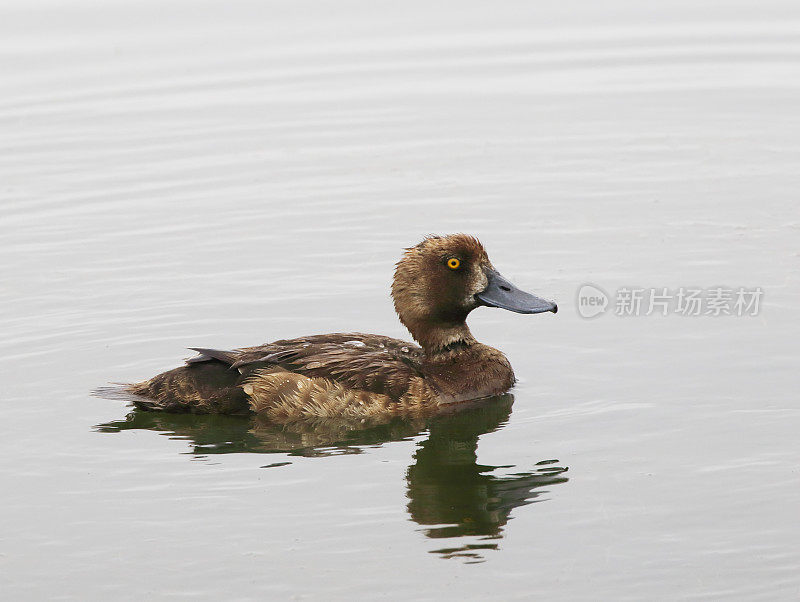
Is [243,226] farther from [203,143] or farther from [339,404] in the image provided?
[339,404]

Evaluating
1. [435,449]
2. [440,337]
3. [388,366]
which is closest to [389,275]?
[440,337]

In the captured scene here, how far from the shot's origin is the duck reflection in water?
26.6ft

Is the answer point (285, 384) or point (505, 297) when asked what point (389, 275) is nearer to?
point (505, 297)

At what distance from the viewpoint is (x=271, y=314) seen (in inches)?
474

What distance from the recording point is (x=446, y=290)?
10695 millimetres

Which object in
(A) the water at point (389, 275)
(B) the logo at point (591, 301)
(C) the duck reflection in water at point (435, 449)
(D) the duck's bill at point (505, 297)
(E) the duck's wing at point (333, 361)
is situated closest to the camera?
(A) the water at point (389, 275)

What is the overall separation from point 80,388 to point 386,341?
242 cm

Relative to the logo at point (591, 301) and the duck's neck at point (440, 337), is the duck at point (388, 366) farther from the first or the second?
the logo at point (591, 301)

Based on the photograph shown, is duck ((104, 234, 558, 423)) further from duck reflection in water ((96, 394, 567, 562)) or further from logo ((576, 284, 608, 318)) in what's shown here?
logo ((576, 284, 608, 318))

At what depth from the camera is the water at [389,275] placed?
7707 mm

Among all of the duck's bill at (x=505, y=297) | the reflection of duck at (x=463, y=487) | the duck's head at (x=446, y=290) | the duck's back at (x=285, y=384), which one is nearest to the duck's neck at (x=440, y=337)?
the duck's head at (x=446, y=290)

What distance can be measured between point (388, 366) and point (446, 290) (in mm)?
844

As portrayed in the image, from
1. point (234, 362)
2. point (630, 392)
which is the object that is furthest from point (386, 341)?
point (630, 392)

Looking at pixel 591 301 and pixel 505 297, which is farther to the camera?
pixel 591 301
